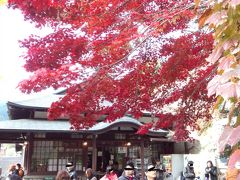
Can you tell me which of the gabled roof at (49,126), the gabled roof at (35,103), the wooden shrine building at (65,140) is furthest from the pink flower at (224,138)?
the gabled roof at (35,103)

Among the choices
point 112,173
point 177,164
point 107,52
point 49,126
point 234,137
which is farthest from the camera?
point 177,164

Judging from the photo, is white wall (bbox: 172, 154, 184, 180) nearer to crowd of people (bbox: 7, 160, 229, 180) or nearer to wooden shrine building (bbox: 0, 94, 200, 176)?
wooden shrine building (bbox: 0, 94, 200, 176)

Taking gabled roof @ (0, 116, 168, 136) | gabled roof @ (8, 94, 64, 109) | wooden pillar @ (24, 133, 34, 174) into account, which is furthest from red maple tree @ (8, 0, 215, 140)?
gabled roof @ (8, 94, 64, 109)

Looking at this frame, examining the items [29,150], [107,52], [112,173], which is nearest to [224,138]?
[107,52]

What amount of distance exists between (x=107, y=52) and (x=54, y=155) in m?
12.8

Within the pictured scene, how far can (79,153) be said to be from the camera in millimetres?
18000

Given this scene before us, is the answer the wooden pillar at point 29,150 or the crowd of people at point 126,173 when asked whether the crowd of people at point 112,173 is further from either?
the wooden pillar at point 29,150

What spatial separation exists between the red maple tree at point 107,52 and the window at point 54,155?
420 inches

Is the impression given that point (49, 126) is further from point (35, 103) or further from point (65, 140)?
point (35, 103)

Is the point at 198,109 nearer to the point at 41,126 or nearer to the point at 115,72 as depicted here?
the point at 115,72

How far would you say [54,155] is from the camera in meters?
17.4

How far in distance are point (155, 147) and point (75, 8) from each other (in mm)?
17120

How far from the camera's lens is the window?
1691cm

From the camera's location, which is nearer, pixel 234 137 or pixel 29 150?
pixel 234 137
